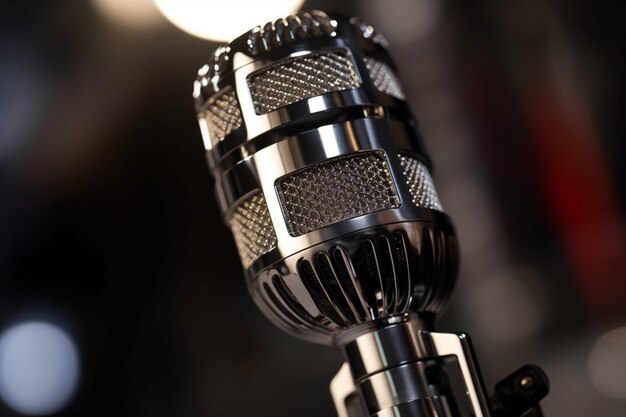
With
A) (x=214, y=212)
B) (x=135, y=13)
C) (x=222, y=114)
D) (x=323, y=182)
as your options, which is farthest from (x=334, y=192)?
(x=135, y=13)

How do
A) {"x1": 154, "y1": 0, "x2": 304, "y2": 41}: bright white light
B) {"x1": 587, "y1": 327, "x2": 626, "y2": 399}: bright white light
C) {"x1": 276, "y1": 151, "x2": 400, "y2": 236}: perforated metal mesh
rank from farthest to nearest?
{"x1": 154, "y1": 0, "x2": 304, "y2": 41}: bright white light
{"x1": 587, "y1": 327, "x2": 626, "y2": 399}: bright white light
{"x1": 276, "y1": 151, "x2": 400, "y2": 236}: perforated metal mesh

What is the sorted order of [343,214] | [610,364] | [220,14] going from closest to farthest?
[343,214], [610,364], [220,14]

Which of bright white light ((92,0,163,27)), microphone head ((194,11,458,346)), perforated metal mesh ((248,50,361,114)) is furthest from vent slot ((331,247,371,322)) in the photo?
bright white light ((92,0,163,27))

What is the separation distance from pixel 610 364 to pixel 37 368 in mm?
708

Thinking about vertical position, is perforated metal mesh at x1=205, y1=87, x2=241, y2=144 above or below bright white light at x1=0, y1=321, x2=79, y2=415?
above

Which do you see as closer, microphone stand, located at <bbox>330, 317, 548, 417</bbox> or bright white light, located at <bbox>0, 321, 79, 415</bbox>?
microphone stand, located at <bbox>330, 317, 548, 417</bbox>

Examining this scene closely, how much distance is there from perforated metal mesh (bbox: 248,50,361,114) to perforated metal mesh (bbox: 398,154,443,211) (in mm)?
65

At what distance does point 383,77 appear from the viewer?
58 cm

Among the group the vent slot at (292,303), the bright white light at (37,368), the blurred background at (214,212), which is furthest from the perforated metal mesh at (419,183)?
the bright white light at (37,368)

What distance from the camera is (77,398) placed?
1.01m

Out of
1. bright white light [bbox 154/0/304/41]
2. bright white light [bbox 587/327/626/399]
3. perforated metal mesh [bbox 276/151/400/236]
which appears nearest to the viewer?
perforated metal mesh [bbox 276/151/400/236]

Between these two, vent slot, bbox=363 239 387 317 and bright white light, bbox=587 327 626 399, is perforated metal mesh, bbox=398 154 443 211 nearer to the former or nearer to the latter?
vent slot, bbox=363 239 387 317

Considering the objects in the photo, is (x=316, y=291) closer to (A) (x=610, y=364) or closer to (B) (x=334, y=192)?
(B) (x=334, y=192)

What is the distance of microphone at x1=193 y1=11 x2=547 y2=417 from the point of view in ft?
1.68
